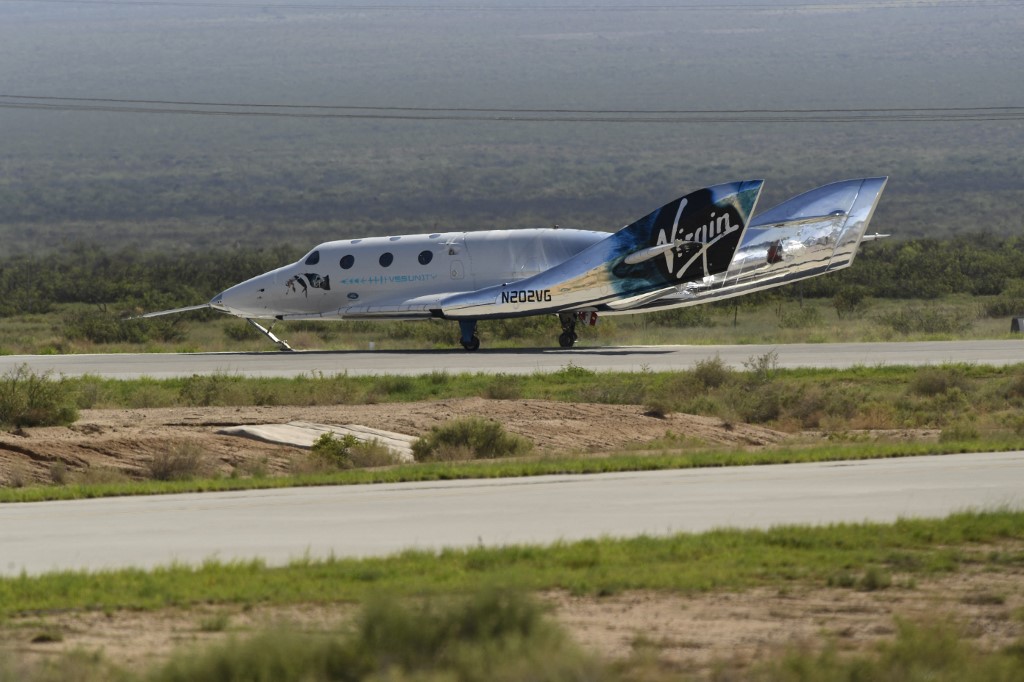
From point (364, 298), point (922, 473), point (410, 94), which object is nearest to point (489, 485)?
point (922, 473)

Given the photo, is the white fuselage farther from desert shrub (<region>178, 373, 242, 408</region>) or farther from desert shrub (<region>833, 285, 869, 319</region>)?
desert shrub (<region>833, 285, 869, 319</region>)

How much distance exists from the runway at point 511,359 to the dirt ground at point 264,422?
710 cm

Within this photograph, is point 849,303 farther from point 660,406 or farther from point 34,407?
point 34,407

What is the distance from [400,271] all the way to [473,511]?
83.1ft

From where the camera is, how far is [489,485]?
658 inches

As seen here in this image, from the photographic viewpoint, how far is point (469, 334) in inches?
1566

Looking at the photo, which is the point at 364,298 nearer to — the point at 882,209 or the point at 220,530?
the point at 220,530

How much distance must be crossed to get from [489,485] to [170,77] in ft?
542

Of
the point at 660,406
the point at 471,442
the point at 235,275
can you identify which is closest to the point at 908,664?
the point at 471,442

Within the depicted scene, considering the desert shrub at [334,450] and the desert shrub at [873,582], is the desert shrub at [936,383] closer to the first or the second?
the desert shrub at [334,450]

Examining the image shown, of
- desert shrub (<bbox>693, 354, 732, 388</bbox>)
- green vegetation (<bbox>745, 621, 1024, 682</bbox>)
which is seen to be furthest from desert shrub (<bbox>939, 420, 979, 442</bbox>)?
green vegetation (<bbox>745, 621, 1024, 682</bbox>)

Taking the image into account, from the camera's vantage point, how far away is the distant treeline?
207 feet

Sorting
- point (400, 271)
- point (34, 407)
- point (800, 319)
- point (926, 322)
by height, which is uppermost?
point (400, 271)

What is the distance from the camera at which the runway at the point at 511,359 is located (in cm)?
3284
